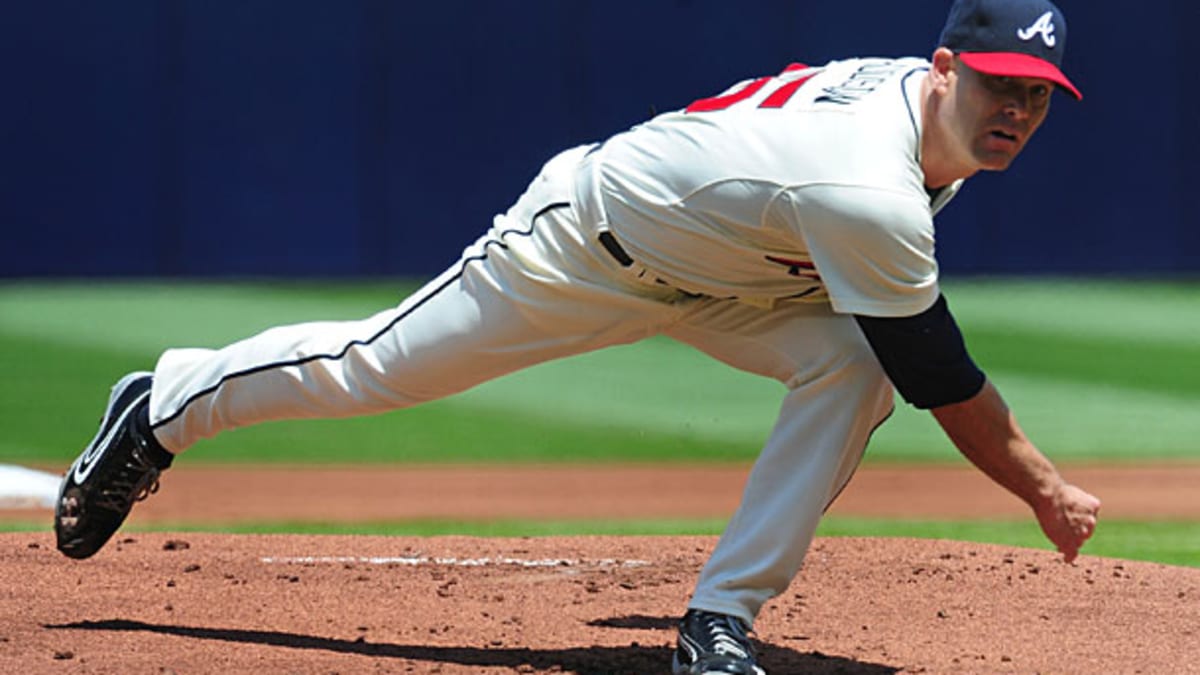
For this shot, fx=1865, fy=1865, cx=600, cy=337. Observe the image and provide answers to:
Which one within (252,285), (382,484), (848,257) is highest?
(848,257)

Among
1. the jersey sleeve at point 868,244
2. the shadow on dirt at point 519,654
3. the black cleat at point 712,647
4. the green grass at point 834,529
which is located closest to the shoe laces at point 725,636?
the black cleat at point 712,647

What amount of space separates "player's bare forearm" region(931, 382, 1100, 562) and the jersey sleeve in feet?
0.75

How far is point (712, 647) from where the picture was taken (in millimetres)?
3482

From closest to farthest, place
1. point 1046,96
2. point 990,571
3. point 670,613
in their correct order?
point 1046,96
point 670,613
point 990,571

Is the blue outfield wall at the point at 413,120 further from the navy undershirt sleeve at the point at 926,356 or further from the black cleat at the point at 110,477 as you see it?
the navy undershirt sleeve at the point at 926,356

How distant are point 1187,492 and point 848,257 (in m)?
4.09

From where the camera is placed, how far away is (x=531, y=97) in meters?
12.6

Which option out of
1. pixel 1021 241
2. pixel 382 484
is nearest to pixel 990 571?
pixel 382 484

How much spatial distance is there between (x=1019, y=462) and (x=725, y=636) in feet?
2.08

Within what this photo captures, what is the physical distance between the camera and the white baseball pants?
139 inches

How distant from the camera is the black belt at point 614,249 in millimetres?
3557

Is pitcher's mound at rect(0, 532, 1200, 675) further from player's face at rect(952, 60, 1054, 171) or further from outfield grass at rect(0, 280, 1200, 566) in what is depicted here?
player's face at rect(952, 60, 1054, 171)

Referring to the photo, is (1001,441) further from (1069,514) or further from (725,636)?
(725,636)

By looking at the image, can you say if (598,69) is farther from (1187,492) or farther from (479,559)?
(479,559)
